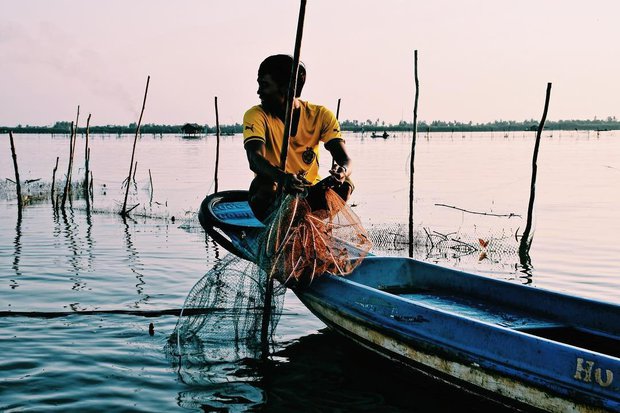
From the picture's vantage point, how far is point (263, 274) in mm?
6254

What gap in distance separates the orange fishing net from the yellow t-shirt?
58cm

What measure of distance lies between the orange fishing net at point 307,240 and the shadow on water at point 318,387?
82 cm

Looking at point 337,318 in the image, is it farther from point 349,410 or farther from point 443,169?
point 443,169

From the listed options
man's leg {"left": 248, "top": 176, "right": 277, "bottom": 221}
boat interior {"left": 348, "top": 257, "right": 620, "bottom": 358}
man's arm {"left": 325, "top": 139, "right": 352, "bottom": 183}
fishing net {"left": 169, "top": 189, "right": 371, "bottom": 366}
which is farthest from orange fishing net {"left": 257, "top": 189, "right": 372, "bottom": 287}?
boat interior {"left": 348, "top": 257, "right": 620, "bottom": 358}

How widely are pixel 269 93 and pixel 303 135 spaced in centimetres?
51

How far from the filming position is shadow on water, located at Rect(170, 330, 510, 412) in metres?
5.48

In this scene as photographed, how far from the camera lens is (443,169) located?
124 feet

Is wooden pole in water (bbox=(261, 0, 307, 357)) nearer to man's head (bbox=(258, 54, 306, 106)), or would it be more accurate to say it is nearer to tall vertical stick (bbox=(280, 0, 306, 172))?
tall vertical stick (bbox=(280, 0, 306, 172))

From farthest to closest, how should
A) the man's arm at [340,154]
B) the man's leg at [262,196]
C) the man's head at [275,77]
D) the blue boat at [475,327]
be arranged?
1. the man's leg at [262,196]
2. the man's arm at [340,154]
3. the man's head at [275,77]
4. the blue boat at [475,327]

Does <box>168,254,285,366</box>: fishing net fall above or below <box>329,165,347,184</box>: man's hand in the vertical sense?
below

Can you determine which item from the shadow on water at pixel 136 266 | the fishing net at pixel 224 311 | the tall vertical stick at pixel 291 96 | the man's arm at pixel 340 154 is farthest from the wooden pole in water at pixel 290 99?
the shadow on water at pixel 136 266

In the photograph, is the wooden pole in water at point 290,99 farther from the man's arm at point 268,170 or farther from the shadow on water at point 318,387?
the shadow on water at point 318,387

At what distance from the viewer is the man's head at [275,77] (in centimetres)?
612

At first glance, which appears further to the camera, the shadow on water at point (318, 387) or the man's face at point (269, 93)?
the man's face at point (269, 93)
